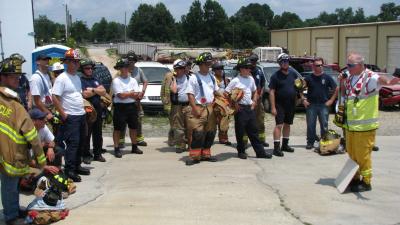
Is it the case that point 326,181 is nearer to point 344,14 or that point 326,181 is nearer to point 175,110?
point 175,110

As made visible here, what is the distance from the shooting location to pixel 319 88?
10.3 metres

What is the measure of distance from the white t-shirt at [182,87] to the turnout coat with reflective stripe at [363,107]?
→ 3.82 m

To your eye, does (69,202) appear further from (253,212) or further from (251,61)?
(251,61)

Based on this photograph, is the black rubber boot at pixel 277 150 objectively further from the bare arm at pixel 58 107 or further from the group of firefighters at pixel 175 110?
the bare arm at pixel 58 107

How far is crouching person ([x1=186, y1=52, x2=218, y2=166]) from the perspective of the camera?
8.79m

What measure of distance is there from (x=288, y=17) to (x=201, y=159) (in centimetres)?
13334

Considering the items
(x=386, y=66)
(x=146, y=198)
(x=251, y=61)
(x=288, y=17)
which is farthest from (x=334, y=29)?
(x=288, y=17)

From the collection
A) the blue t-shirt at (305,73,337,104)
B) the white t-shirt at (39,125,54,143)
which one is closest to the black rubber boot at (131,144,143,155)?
the white t-shirt at (39,125,54,143)

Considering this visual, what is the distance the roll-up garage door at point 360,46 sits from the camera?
3922 centimetres

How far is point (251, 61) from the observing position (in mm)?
9320

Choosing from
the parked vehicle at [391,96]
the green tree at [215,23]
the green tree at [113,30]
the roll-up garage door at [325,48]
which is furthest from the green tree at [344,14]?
the parked vehicle at [391,96]

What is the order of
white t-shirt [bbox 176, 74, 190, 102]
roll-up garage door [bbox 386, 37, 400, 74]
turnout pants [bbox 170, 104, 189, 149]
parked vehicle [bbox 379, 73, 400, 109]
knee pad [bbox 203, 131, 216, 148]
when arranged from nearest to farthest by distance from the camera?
knee pad [bbox 203, 131, 216, 148] → white t-shirt [bbox 176, 74, 190, 102] → turnout pants [bbox 170, 104, 189, 149] → parked vehicle [bbox 379, 73, 400, 109] → roll-up garage door [bbox 386, 37, 400, 74]

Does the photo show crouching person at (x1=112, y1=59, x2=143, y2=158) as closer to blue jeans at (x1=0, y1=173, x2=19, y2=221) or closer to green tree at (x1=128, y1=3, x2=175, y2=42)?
blue jeans at (x1=0, y1=173, x2=19, y2=221)

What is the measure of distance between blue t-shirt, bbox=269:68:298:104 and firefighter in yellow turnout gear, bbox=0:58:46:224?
517 cm
